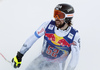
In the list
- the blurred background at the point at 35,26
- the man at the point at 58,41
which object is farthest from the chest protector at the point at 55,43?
the blurred background at the point at 35,26

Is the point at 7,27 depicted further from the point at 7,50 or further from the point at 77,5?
the point at 77,5

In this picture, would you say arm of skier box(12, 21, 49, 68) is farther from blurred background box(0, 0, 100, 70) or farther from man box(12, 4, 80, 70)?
blurred background box(0, 0, 100, 70)

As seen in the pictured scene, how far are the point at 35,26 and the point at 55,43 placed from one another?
2.44 meters

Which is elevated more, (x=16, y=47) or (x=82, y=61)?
(x=16, y=47)

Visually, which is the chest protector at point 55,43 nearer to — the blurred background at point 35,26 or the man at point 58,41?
the man at point 58,41

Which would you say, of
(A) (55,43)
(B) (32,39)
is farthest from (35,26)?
(A) (55,43)

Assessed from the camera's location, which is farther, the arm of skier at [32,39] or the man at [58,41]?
the arm of skier at [32,39]

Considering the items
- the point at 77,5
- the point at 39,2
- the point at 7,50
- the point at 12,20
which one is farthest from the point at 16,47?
the point at 77,5

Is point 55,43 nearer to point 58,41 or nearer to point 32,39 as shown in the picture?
point 58,41

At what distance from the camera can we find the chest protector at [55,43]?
3.42 meters

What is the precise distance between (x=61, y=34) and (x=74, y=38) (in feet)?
0.74

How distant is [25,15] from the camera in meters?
6.34

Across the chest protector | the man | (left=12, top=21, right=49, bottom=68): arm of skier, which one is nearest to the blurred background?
(left=12, top=21, right=49, bottom=68): arm of skier

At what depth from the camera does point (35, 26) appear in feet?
19.2
